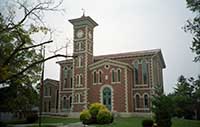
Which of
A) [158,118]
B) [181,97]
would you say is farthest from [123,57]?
[158,118]

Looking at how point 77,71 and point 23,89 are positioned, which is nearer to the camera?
point 23,89

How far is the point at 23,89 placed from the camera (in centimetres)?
2938

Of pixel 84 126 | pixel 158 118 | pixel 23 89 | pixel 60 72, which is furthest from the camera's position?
pixel 60 72

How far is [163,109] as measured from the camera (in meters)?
21.8

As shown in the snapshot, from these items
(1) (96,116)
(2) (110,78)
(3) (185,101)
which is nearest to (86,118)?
(1) (96,116)

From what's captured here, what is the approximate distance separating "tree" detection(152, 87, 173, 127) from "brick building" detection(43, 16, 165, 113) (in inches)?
667

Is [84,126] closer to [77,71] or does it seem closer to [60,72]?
[77,71]

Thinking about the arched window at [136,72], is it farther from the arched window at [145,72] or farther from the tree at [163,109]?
the tree at [163,109]

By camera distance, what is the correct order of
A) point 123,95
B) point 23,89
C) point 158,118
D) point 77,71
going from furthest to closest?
point 77,71 < point 123,95 < point 23,89 < point 158,118

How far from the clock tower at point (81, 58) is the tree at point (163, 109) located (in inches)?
811

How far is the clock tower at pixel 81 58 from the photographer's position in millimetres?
41938

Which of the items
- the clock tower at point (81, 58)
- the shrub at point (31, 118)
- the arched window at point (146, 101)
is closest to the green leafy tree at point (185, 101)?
the arched window at point (146, 101)

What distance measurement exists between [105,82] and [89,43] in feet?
26.7

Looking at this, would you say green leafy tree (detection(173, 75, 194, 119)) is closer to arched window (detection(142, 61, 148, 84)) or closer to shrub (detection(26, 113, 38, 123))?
arched window (detection(142, 61, 148, 84))
